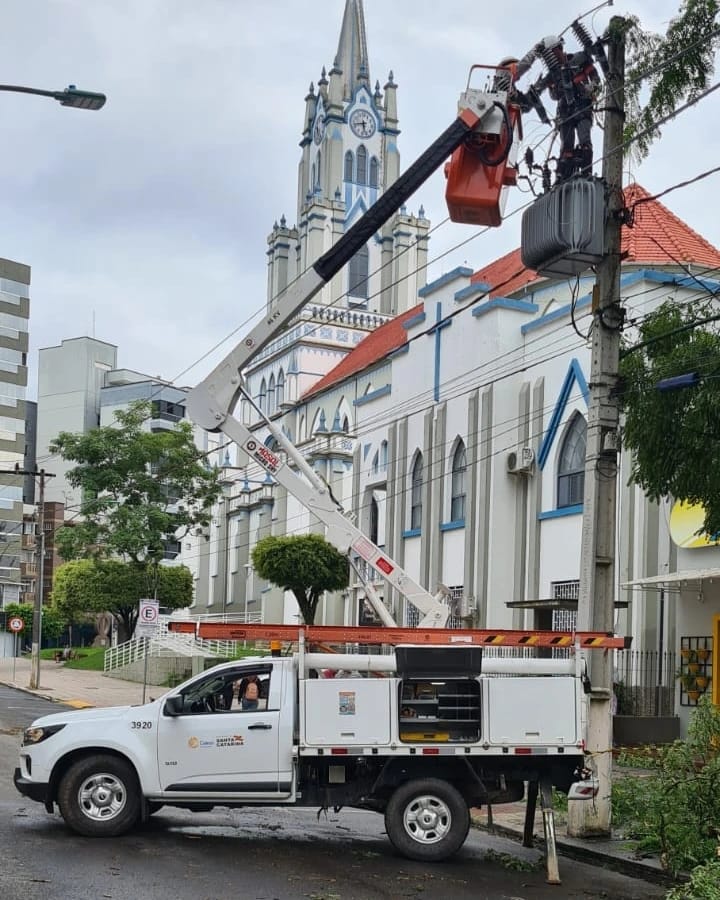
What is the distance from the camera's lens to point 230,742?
12664mm

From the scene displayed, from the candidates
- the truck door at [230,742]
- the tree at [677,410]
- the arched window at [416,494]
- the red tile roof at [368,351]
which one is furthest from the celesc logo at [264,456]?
the red tile roof at [368,351]

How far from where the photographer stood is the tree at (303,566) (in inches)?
1762

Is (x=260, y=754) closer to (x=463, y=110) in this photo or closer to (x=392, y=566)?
(x=392, y=566)

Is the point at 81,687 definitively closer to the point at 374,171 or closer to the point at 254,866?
the point at 254,866

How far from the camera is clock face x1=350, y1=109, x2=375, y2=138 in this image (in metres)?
71.3

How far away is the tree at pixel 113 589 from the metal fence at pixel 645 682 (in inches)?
1097

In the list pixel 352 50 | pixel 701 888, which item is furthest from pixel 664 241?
pixel 352 50

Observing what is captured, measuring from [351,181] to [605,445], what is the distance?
5830 cm

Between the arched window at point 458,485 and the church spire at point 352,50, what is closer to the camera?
the arched window at point 458,485

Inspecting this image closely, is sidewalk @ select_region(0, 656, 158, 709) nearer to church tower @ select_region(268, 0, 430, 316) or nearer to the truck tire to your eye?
the truck tire

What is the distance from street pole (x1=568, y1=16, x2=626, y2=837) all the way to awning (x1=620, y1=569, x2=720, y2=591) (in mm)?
7413

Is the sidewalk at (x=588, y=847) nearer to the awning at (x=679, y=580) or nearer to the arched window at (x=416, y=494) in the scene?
the awning at (x=679, y=580)

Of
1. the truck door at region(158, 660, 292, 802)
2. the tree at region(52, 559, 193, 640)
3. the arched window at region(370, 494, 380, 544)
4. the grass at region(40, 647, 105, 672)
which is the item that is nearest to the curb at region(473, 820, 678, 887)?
the truck door at region(158, 660, 292, 802)

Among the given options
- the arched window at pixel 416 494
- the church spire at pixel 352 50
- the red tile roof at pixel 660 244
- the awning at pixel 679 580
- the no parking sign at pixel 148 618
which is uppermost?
the church spire at pixel 352 50
